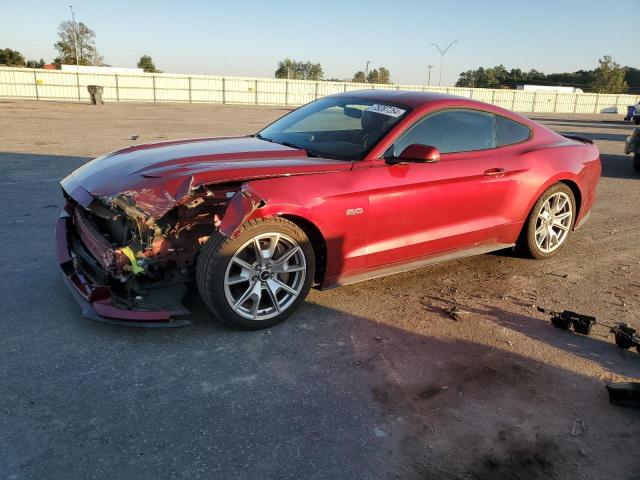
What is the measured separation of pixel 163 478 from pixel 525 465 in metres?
1.65

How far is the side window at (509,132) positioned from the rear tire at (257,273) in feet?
7.54

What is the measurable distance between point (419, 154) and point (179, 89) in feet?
130

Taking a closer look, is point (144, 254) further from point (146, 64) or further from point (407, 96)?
point (146, 64)

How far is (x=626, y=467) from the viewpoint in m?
2.42

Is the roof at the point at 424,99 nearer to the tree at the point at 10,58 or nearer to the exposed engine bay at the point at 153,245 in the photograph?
the exposed engine bay at the point at 153,245

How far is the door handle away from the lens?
14.7 ft

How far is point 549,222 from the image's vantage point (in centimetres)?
518

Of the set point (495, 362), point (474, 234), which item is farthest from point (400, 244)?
point (495, 362)

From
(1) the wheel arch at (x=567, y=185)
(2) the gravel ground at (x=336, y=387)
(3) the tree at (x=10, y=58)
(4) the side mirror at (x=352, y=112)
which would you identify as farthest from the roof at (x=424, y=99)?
(3) the tree at (x=10, y=58)

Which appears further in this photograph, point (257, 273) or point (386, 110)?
point (386, 110)

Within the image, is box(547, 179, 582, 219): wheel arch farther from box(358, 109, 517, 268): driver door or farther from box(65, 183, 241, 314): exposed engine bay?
box(65, 183, 241, 314): exposed engine bay

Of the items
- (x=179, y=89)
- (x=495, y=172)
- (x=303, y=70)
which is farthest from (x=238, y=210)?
(x=303, y=70)

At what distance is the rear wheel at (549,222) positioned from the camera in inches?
197

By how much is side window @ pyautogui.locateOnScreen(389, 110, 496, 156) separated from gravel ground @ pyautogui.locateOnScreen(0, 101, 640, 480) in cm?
121
